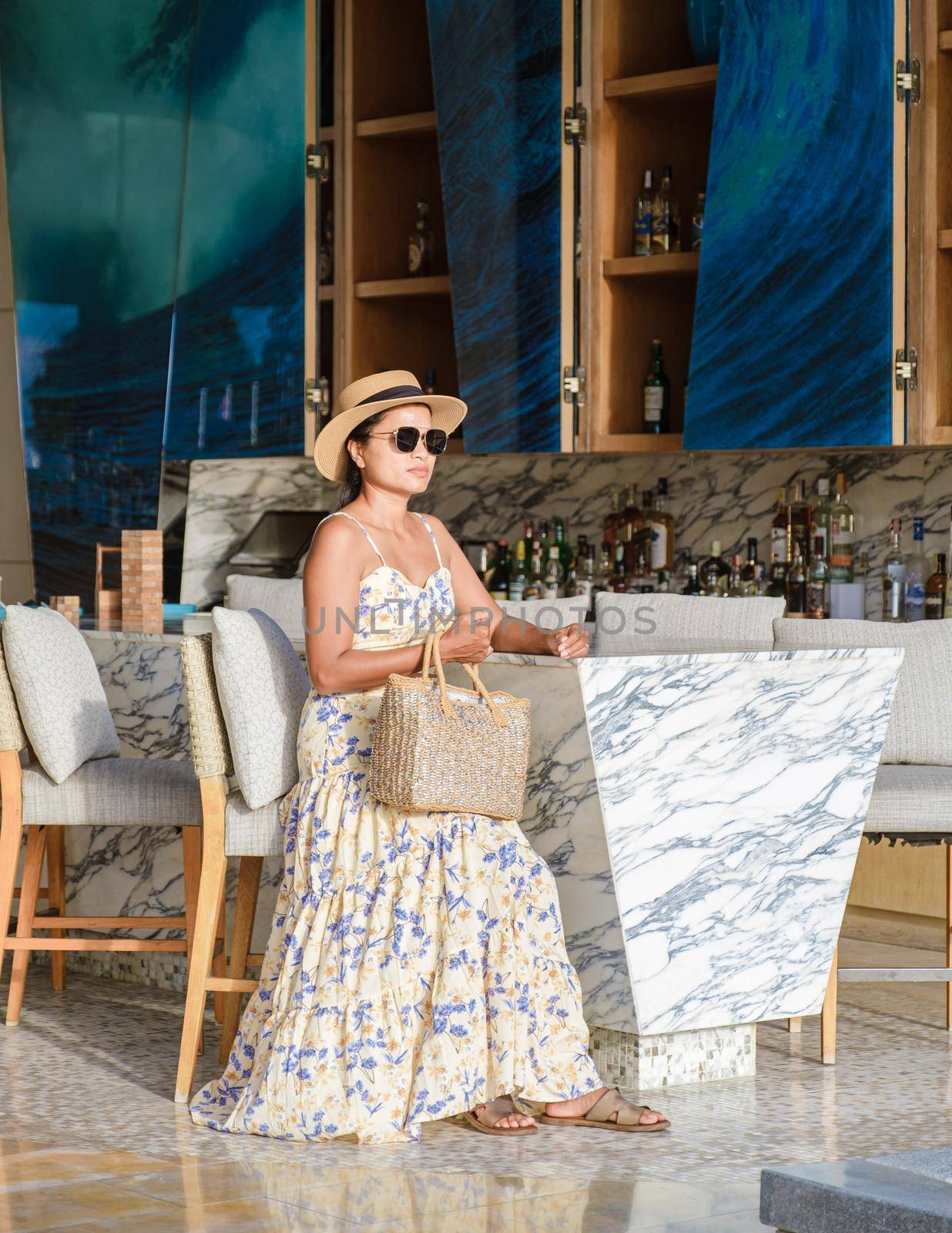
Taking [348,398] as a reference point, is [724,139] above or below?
above

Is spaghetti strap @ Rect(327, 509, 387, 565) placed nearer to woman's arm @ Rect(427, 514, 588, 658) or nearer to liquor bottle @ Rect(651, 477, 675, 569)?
woman's arm @ Rect(427, 514, 588, 658)

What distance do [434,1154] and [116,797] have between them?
1112mm

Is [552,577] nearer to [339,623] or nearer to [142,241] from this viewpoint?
[142,241]

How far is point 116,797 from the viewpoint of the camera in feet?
12.3

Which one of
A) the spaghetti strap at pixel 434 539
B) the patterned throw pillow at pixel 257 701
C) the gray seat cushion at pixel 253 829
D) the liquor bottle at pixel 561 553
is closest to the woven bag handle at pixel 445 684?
the spaghetti strap at pixel 434 539

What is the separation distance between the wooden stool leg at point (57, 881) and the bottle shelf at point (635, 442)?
1963 mm

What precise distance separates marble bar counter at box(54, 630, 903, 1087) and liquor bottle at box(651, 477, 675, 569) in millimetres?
2186

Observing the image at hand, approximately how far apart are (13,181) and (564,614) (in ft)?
10.2

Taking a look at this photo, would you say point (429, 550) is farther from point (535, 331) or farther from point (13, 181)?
point (13, 181)

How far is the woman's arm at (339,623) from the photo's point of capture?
10.4 feet

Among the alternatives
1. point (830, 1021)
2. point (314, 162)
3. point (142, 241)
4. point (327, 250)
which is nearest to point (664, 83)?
point (314, 162)

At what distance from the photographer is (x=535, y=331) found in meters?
5.39

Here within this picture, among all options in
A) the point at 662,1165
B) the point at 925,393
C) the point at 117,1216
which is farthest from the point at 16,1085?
the point at 925,393

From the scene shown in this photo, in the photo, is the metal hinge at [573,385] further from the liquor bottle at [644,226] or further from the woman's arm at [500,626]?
the woman's arm at [500,626]
